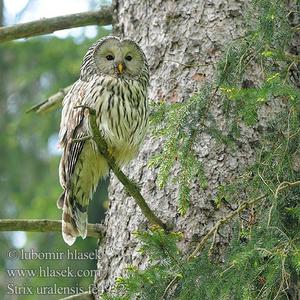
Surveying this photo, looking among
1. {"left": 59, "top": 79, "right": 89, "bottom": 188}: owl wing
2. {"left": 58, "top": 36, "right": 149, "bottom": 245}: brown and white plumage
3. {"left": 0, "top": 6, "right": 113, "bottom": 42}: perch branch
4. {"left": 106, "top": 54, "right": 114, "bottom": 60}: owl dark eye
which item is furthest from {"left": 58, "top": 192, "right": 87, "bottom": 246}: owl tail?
{"left": 0, "top": 6, "right": 113, "bottom": 42}: perch branch

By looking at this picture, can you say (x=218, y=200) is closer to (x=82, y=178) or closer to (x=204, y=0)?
(x=82, y=178)

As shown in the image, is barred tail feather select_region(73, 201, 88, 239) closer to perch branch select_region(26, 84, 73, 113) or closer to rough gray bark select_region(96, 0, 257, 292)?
rough gray bark select_region(96, 0, 257, 292)

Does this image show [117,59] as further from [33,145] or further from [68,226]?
[33,145]

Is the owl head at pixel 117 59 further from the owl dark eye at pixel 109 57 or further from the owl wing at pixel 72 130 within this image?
the owl wing at pixel 72 130

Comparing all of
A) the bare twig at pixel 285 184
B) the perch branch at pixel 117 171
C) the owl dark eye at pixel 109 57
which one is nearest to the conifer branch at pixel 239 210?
the bare twig at pixel 285 184

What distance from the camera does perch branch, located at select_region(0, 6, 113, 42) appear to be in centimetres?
535

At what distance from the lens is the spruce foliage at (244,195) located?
12.0 ft

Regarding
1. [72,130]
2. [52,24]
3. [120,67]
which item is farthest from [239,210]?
[52,24]

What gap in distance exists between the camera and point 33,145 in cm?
1170

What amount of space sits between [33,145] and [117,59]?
6766 mm

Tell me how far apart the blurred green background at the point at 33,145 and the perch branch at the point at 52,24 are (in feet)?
10.2

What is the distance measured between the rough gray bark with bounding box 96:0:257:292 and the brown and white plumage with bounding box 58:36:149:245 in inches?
5.5

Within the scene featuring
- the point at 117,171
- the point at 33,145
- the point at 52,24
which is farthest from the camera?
the point at 33,145

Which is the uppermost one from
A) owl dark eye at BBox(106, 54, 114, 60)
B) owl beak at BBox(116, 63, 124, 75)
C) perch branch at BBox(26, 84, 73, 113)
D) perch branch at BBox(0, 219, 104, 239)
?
owl dark eye at BBox(106, 54, 114, 60)
